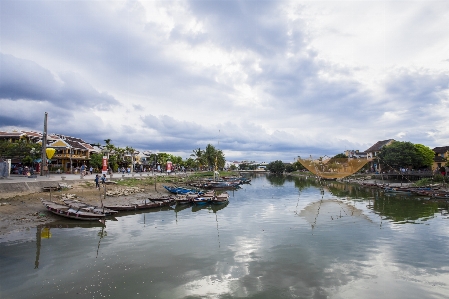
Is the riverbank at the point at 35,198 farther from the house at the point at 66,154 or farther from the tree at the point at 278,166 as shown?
the tree at the point at 278,166

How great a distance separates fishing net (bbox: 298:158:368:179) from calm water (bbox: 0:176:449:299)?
770cm

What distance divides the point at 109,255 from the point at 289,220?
604 inches

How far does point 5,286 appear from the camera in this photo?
36.4ft

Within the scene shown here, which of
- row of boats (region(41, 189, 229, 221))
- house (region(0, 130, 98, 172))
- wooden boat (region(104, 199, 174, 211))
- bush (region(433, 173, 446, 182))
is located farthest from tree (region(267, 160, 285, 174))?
wooden boat (region(104, 199, 174, 211))

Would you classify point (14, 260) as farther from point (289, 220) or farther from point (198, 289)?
point (289, 220)

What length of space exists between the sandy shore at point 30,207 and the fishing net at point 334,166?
21.6 m

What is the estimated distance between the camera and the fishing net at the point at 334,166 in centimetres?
2979

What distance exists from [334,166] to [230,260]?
72.7 ft

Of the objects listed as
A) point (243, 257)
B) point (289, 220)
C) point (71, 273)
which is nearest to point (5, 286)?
point (71, 273)

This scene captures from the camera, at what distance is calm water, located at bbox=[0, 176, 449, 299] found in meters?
11.0

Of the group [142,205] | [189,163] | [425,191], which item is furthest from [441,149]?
[189,163]

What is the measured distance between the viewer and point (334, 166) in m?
32.0

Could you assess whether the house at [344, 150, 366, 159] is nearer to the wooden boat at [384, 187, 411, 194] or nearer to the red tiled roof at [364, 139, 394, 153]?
the red tiled roof at [364, 139, 394, 153]

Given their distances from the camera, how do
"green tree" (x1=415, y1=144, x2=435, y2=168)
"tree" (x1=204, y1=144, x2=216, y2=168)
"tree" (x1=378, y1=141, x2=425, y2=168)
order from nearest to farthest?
1. "tree" (x1=378, y1=141, x2=425, y2=168)
2. "green tree" (x1=415, y1=144, x2=435, y2=168)
3. "tree" (x1=204, y1=144, x2=216, y2=168)
